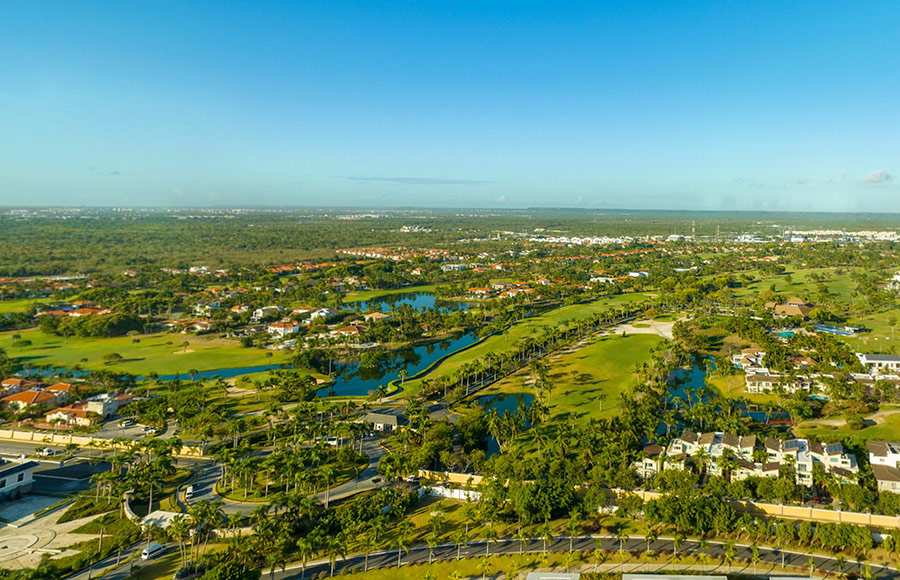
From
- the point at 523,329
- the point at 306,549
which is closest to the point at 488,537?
the point at 306,549

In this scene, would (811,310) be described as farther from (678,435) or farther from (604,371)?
(678,435)

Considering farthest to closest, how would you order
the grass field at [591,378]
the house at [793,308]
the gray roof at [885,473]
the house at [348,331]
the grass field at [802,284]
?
the grass field at [802,284] → the house at [793,308] → the house at [348,331] → the grass field at [591,378] → the gray roof at [885,473]

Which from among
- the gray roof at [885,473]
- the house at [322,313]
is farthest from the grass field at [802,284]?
the house at [322,313]

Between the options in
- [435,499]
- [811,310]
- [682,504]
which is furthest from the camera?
[811,310]

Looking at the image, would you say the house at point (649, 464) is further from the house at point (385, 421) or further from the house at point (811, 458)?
the house at point (385, 421)

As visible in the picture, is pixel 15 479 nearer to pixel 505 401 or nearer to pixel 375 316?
pixel 505 401

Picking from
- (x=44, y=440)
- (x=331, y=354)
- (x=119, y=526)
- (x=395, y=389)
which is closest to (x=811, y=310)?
(x=395, y=389)
